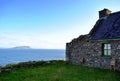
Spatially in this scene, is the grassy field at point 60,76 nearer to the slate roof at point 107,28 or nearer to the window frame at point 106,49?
the window frame at point 106,49

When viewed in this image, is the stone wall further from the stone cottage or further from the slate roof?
the slate roof

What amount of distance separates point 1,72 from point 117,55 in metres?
11.4

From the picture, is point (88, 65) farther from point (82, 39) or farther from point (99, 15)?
point (99, 15)

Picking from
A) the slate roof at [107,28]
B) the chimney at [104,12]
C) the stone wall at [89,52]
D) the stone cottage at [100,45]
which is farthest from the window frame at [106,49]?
the chimney at [104,12]

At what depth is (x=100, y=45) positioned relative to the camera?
51.8ft

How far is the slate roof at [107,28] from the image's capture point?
15.1m

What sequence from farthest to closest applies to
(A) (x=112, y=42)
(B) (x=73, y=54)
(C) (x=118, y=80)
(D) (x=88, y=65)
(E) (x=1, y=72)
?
1. (B) (x=73, y=54)
2. (D) (x=88, y=65)
3. (A) (x=112, y=42)
4. (E) (x=1, y=72)
5. (C) (x=118, y=80)

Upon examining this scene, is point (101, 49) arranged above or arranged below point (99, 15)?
below

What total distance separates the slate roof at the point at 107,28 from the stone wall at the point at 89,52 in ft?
2.38

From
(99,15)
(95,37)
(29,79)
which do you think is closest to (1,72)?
(29,79)

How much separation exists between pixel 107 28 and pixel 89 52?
11.7 feet

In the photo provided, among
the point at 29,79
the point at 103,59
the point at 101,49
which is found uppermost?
the point at 101,49

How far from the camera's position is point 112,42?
1461cm

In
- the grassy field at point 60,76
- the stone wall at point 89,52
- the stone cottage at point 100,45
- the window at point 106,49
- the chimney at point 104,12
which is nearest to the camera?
the grassy field at point 60,76
